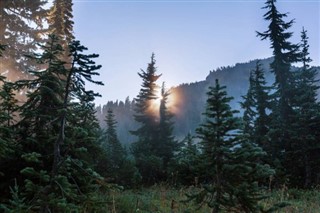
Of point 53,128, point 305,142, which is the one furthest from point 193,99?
point 53,128

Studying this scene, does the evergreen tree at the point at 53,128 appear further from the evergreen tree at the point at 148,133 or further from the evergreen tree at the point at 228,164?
the evergreen tree at the point at 148,133

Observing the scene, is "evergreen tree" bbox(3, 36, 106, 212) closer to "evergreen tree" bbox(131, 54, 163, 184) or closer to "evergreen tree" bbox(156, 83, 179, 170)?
"evergreen tree" bbox(131, 54, 163, 184)

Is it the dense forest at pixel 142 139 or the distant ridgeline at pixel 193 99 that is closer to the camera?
A: the dense forest at pixel 142 139

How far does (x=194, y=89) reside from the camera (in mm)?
132625

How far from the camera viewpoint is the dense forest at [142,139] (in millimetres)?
4551

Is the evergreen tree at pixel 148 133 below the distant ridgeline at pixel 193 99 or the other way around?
below

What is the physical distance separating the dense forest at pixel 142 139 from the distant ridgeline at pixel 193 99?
7974cm

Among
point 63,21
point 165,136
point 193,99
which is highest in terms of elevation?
point 193,99

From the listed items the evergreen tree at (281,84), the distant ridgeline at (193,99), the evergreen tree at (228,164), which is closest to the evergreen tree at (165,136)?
the evergreen tree at (281,84)

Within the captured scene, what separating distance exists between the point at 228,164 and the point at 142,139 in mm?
21021

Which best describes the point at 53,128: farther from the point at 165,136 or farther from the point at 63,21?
the point at 63,21

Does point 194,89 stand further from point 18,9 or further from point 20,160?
point 20,160

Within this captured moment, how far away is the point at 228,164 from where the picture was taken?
604cm

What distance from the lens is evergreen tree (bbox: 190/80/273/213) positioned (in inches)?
228
